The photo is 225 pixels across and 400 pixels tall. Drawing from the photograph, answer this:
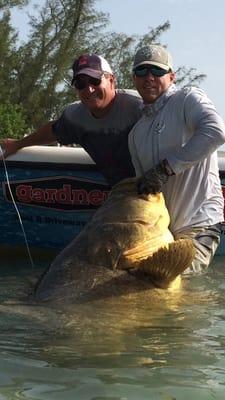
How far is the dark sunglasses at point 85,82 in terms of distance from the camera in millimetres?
4773

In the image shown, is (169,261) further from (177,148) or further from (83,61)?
(83,61)

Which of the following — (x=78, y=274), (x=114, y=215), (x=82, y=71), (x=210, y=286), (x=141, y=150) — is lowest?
(x=210, y=286)

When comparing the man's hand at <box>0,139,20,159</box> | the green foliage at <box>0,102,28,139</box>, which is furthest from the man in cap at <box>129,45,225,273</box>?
the green foliage at <box>0,102,28,139</box>

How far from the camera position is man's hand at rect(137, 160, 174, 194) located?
4242 millimetres

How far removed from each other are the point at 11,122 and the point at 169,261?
19404mm

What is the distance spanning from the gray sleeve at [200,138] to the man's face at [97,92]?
2.41 ft

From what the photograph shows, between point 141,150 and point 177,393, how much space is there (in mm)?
1889

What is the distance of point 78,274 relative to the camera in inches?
165

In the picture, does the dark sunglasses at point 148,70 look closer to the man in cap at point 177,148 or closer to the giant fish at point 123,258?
the man in cap at point 177,148

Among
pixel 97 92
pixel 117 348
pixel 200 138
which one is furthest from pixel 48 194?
pixel 117 348

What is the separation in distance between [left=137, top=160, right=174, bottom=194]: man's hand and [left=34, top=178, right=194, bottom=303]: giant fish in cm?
5

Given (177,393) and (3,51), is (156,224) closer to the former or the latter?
(177,393)

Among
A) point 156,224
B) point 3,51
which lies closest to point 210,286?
point 156,224

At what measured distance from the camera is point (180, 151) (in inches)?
167
